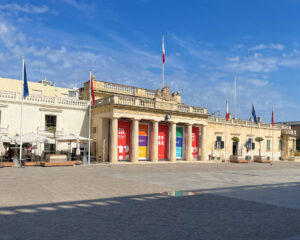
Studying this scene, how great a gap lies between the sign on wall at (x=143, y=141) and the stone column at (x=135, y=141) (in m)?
1.97

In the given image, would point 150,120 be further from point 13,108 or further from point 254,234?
point 254,234

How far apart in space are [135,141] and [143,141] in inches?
102

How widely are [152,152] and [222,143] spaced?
14.3 metres

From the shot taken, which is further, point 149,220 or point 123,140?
point 123,140

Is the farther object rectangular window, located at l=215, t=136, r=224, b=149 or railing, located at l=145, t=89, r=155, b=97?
rectangular window, located at l=215, t=136, r=224, b=149

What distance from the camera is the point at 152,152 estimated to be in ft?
108

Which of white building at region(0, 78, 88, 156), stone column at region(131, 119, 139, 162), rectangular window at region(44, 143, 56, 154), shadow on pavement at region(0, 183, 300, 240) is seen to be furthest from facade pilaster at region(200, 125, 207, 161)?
shadow on pavement at region(0, 183, 300, 240)

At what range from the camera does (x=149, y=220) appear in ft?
22.0

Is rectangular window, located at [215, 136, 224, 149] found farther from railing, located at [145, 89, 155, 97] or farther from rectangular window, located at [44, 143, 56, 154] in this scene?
rectangular window, located at [44, 143, 56, 154]

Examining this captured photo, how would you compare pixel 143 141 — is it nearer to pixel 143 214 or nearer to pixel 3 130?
pixel 3 130

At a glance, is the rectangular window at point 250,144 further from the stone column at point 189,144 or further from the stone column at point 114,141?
the stone column at point 114,141

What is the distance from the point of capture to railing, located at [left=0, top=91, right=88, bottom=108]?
28.0m

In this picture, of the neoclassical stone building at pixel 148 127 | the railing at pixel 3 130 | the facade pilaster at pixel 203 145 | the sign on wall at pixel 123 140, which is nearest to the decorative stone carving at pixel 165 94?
the neoclassical stone building at pixel 148 127

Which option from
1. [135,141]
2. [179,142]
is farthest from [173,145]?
[135,141]
